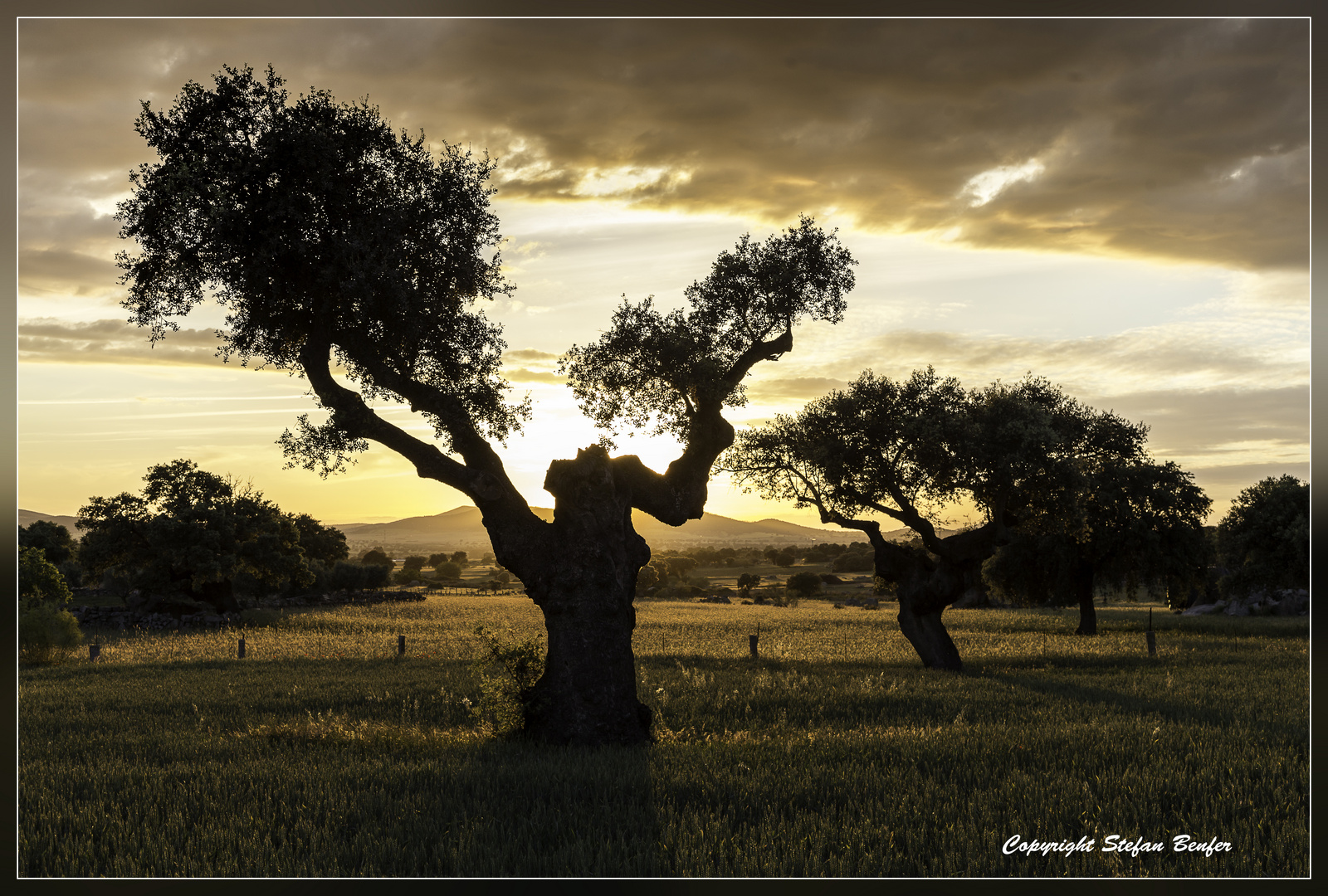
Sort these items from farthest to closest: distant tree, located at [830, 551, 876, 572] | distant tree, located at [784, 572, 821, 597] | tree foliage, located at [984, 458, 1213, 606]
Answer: distant tree, located at [830, 551, 876, 572], distant tree, located at [784, 572, 821, 597], tree foliage, located at [984, 458, 1213, 606]

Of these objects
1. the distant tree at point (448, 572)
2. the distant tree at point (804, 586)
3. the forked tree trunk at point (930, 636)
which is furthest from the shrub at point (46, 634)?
the distant tree at point (448, 572)

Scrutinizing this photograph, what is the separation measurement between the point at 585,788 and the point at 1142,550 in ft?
136

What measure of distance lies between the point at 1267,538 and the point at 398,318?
159 feet

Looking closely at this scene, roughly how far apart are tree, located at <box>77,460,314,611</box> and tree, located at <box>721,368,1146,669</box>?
37.2 metres

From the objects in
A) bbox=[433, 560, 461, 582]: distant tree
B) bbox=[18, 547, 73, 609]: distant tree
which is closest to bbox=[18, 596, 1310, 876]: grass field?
bbox=[18, 547, 73, 609]: distant tree

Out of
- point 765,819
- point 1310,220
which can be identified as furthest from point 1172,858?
point 1310,220

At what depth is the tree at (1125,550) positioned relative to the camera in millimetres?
40938

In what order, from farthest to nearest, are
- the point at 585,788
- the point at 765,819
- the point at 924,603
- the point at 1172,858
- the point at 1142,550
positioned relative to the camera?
the point at 1142,550 < the point at 924,603 < the point at 585,788 < the point at 765,819 < the point at 1172,858

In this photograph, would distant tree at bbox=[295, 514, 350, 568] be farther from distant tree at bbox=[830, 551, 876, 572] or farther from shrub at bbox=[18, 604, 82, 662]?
distant tree at bbox=[830, 551, 876, 572]

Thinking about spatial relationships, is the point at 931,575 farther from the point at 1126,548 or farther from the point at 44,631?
the point at 44,631

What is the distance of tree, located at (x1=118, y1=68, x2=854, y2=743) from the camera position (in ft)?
45.5

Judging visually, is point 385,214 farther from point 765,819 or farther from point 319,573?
point 319,573

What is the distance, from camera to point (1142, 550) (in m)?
42.8

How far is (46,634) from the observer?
3094 cm
